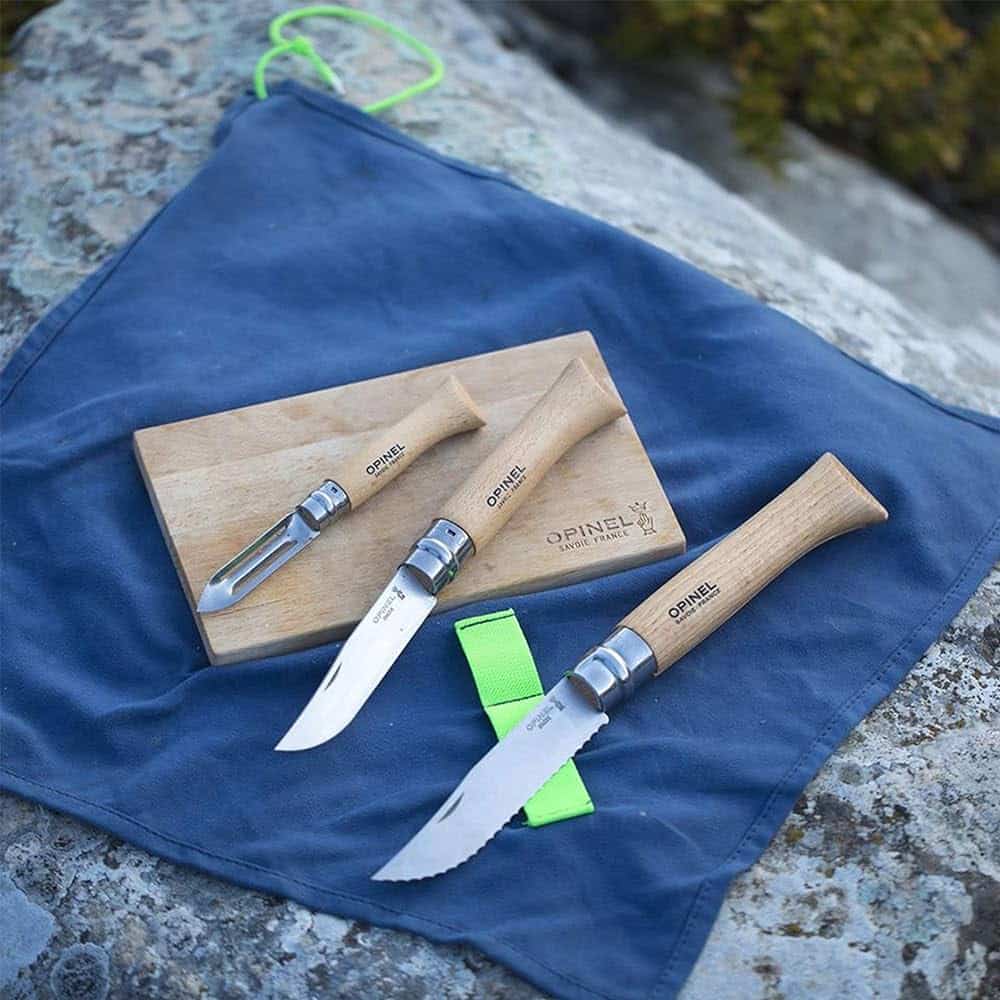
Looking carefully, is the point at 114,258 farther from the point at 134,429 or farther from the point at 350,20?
the point at 350,20

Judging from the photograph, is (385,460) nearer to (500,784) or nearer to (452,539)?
(452,539)

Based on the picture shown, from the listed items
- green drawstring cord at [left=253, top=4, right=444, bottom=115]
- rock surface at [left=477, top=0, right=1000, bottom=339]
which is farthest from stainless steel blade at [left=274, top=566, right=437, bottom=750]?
rock surface at [left=477, top=0, right=1000, bottom=339]

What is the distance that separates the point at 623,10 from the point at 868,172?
2.27 feet

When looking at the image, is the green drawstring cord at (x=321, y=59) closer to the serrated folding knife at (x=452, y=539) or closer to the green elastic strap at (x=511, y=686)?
the serrated folding knife at (x=452, y=539)

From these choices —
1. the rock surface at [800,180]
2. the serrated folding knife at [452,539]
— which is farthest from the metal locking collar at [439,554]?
the rock surface at [800,180]

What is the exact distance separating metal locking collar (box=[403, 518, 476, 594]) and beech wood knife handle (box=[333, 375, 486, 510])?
4.9 inches

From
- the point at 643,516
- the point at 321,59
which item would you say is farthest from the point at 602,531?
the point at 321,59

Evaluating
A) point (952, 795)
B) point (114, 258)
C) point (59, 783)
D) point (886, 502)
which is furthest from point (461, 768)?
point (114, 258)

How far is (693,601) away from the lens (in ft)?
5.67

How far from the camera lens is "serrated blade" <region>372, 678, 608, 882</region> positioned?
5.20 ft

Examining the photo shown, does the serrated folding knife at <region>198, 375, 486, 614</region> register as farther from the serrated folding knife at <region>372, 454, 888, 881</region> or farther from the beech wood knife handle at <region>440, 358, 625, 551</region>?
the serrated folding knife at <region>372, 454, 888, 881</region>

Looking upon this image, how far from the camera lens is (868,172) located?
3.29 m

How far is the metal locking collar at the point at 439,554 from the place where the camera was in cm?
175

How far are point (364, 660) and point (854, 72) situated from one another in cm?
199
